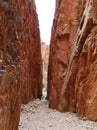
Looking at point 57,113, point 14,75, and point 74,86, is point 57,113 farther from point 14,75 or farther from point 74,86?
point 14,75

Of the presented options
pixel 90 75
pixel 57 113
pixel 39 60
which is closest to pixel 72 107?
pixel 57 113

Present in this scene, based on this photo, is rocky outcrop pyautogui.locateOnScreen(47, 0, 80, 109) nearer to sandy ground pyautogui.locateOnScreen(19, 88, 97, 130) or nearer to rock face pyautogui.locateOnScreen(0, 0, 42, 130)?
sandy ground pyautogui.locateOnScreen(19, 88, 97, 130)

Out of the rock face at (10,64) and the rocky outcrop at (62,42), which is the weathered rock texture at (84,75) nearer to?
the rocky outcrop at (62,42)

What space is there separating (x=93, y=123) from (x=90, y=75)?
1706 millimetres

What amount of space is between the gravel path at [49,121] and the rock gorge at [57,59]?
420 mm

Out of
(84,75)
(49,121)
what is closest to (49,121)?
(49,121)

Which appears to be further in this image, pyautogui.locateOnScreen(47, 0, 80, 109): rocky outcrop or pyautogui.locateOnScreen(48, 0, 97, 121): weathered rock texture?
pyautogui.locateOnScreen(47, 0, 80, 109): rocky outcrop

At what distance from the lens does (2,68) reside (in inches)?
185

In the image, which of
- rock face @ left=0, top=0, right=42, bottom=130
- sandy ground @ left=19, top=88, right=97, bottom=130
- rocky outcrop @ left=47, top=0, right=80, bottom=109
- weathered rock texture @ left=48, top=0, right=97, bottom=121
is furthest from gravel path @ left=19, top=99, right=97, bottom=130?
rock face @ left=0, top=0, right=42, bottom=130

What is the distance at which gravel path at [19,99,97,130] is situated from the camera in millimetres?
8909

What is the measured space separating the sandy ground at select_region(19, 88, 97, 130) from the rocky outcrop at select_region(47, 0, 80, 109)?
1.10 metres

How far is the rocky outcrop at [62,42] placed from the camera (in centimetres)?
1262

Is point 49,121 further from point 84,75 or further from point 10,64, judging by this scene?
point 10,64

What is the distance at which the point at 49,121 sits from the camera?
387 inches
